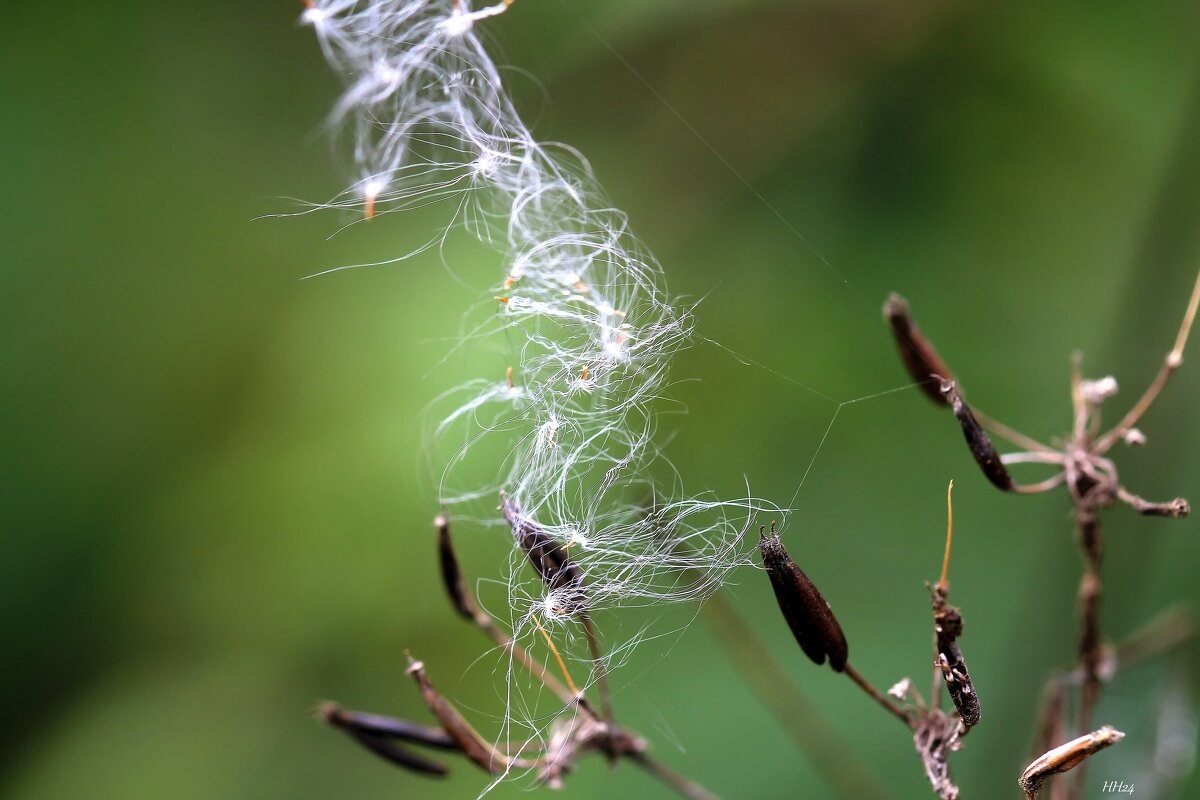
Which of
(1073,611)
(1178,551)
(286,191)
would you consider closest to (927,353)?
(1073,611)

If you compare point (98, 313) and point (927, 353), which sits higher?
point (927, 353)

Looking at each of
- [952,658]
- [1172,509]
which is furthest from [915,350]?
[952,658]

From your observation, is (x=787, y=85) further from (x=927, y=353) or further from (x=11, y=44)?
(x=11, y=44)

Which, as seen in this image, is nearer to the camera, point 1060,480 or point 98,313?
point 1060,480

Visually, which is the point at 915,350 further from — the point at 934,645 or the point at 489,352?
Answer: the point at 489,352

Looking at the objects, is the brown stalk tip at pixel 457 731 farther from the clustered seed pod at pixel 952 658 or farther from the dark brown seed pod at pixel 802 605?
the clustered seed pod at pixel 952 658
